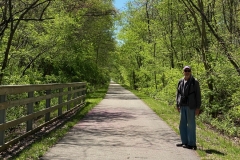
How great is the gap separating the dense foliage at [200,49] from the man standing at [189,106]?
4.71 m

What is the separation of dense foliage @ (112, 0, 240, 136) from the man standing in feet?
15.5

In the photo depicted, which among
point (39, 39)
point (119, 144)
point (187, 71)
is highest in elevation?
point (39, 39)

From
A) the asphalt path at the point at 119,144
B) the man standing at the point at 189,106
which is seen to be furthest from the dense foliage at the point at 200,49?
the man standing at the point at 189,106

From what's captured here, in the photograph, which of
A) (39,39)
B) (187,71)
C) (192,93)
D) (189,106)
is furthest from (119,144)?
(39,39)

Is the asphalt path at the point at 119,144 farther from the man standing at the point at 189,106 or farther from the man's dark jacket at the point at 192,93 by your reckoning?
the man's dark jacket at the point at 192,93

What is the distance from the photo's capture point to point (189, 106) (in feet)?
19.8

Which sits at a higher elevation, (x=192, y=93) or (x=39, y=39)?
(x=39, y=39)

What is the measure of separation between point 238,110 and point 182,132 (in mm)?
4915

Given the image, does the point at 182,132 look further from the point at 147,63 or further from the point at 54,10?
the point at 147,63

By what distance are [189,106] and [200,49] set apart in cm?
1099

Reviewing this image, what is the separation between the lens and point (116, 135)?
737 centimetres

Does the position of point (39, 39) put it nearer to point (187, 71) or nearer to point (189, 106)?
point (187, 71)

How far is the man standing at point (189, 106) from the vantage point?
602cm

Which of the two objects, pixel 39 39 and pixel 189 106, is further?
pixel 39 39
